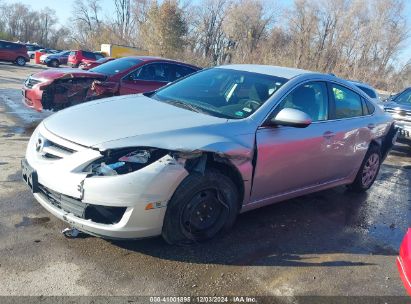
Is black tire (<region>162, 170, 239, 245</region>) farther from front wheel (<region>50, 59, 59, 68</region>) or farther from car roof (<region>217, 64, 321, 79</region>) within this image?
front wheel (<region>50, 59, 59, 68</region>)

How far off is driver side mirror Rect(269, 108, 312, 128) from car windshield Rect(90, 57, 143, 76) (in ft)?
16.7

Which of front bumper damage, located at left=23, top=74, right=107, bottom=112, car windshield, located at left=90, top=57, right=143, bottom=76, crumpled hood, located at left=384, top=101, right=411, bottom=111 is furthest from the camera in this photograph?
crumpled hood, located at left=384, top=101, right=411, bottom=111

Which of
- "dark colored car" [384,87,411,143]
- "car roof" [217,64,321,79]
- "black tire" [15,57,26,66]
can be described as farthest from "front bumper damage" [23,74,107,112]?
"black tire" [15,57,26,66]

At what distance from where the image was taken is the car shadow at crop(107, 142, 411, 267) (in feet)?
11.3

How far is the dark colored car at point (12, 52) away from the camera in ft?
93.7

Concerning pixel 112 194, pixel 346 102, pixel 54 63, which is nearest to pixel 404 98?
pixel 346 102

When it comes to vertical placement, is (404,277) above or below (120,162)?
below

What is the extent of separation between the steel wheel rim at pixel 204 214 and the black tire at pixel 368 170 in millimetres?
2636

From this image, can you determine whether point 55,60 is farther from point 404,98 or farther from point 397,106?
point 397,106

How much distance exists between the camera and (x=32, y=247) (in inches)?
128

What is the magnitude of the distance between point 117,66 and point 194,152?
5674 mm

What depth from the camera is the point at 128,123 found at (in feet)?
11.0

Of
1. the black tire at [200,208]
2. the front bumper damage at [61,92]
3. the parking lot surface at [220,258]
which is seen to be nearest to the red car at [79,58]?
the front bumper damage at [61,92]

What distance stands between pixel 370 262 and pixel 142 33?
4203cm
